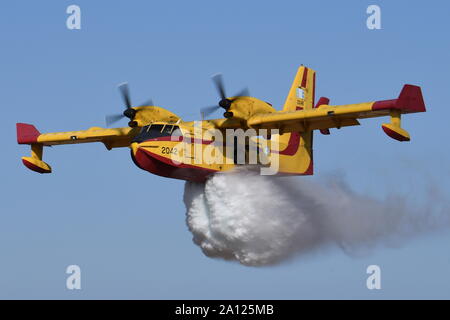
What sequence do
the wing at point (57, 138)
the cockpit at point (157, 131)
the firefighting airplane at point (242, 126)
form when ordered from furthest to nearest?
the wing at point (57, 138) < the cockpit at point (157, 131) < the firefighting airplane at point (242, 126)

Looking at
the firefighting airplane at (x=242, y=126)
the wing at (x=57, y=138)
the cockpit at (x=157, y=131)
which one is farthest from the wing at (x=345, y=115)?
the wing at (x=57, y=138)

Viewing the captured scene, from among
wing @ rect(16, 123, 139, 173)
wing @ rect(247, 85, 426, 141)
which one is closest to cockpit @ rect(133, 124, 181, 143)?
wing @ rect(247, 85, 426, 141)

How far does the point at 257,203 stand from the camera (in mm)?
32219

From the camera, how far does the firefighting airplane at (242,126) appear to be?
29.4m

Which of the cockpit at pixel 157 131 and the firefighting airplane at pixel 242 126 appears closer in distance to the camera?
the firefighting airplane at pixel 242 126

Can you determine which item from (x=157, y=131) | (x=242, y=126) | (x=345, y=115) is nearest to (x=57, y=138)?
(x=157, y=131)

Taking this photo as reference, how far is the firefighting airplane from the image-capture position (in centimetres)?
2938

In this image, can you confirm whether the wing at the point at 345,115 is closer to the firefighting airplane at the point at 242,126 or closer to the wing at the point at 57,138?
the firefighting airplane at the point at 242,126

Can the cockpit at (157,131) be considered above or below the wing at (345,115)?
below

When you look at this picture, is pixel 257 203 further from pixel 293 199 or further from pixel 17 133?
pixel 17 133

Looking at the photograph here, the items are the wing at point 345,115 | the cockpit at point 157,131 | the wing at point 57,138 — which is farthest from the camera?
the wing at point 57,138

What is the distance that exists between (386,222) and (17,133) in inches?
527

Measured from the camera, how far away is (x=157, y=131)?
30.8 meters

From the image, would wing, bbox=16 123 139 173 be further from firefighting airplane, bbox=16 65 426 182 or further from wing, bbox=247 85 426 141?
wing, bbox=247 85 426 141
